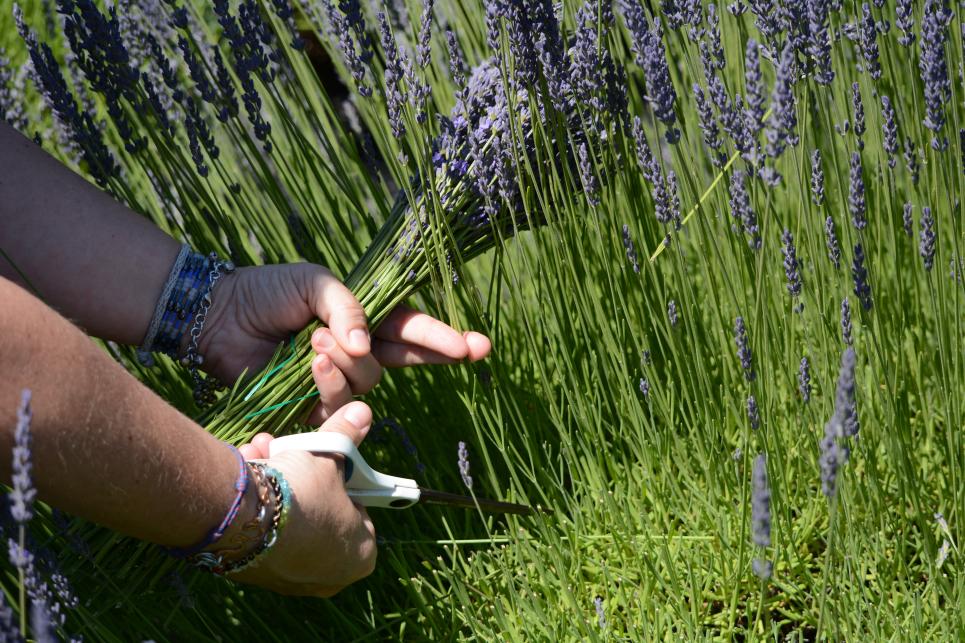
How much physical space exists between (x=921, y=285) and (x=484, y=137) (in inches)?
38.0

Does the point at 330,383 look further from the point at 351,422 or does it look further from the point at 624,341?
the point at 624,341

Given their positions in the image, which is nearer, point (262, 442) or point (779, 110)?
point (779, 110)

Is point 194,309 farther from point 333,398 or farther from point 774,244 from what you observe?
point 774,244

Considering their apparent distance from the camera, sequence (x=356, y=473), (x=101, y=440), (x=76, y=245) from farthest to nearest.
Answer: (x=76, y=245), (x=356, y=473), (x=101, y=440)

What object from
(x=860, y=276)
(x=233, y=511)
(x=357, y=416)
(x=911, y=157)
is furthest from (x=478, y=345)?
(x=911, y=157)

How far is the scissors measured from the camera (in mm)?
1311

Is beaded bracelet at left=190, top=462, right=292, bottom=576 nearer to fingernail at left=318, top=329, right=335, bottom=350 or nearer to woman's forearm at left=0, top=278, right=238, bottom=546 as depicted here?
woman's forearm at left=0, top=278, right=238, bottom=546

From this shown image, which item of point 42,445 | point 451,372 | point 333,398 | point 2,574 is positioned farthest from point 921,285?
point 2,574

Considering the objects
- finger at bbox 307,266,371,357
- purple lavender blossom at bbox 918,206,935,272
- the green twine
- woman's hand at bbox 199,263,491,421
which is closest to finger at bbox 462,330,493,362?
woman's hand at bbox 199,263,491,421

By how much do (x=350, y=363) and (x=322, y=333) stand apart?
7 cm

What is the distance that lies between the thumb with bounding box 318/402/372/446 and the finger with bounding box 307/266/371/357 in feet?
0.28

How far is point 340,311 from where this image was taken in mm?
1414

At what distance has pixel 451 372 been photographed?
1729 mm

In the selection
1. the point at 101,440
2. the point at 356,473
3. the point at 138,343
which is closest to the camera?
the point at 101,440
